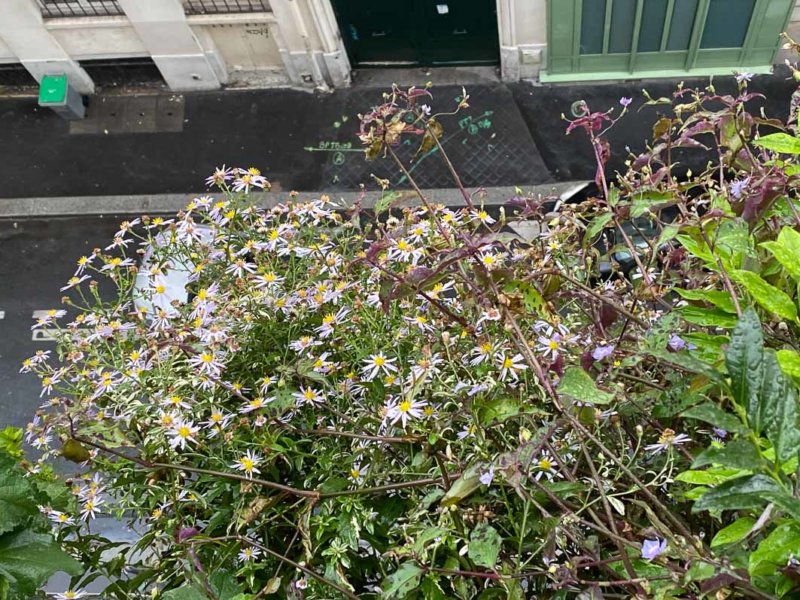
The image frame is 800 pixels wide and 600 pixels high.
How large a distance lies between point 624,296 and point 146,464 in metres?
1.92

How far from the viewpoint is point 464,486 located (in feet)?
6.86

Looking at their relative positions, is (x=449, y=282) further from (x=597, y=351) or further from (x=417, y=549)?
(x=417, y=549)

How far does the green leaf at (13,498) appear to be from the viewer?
7.08 ft

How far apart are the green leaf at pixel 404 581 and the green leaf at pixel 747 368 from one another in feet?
3.72

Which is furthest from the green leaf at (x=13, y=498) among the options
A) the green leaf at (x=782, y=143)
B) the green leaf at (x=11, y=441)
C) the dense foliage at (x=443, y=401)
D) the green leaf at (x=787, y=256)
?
the green leaf at (x=782, y=143)

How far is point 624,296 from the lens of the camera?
3.00 meters

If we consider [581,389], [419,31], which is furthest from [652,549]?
[419,31]

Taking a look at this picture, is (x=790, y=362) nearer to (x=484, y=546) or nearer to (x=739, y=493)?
(x=739, y=493)

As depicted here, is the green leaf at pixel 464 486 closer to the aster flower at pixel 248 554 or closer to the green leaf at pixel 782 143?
the aster flower at pixel 248 554

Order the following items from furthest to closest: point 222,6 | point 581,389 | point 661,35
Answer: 1. point 222,6
2. point 661,35
3. point 581,389

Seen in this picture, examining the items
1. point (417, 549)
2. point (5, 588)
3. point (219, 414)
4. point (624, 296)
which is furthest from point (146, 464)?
point (624, 296)

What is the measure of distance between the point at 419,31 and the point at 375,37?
0.65m

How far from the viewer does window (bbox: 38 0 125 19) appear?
10.2 meters

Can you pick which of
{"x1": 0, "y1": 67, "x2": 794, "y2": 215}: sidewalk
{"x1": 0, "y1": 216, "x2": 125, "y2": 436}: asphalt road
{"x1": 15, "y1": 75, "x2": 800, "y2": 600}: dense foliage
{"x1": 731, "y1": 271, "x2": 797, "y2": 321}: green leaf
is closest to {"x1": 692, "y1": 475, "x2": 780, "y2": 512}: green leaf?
{"x1": 15, "y1": 75, "x2": 800, "y2": 600}: dense foliage
